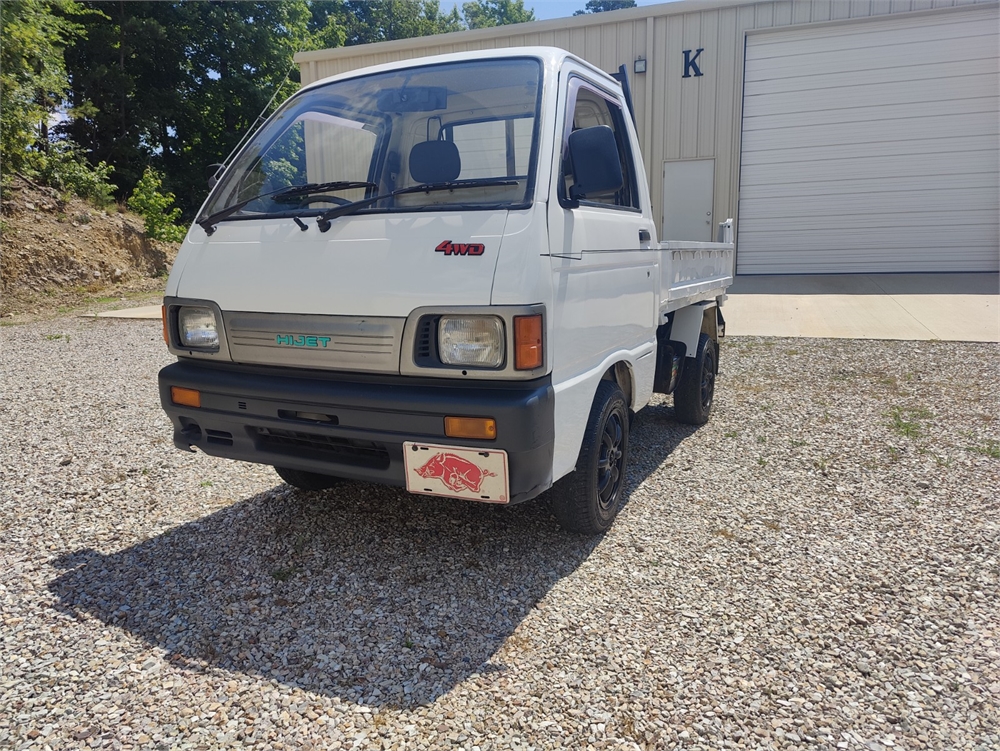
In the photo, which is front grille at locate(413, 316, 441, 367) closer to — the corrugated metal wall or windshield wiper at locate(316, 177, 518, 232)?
windshield wiper at locate(316, 177, 518, 232)

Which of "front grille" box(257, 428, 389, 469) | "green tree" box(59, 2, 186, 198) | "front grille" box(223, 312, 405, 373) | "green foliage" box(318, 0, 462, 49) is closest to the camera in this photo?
"front grille" box(223, 312, 405, 373)

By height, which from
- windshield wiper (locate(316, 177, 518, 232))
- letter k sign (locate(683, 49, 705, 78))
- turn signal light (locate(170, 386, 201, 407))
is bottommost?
turn signal light (locate(170, 386, 201, 407))

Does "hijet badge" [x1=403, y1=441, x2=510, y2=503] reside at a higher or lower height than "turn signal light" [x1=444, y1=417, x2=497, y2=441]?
lower

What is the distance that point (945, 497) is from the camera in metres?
3.92

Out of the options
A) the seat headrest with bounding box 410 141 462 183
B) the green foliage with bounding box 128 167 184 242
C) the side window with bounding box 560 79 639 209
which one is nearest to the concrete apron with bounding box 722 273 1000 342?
the side window with bounding box 560 79 639 209

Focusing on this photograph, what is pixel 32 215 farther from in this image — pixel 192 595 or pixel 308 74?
pixel 192 595

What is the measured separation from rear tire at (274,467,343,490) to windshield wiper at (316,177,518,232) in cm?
152

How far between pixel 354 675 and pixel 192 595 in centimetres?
96

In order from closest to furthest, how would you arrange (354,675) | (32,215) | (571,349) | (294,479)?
(354,675)
(571,349)
(294,479)
(32,215)

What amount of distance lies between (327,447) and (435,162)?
136 cm

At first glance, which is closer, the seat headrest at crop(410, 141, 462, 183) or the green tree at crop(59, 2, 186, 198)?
the seat headrest at crop(410, 141, 462, 183)

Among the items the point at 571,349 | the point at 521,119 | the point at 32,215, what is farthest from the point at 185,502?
the point at 32,215

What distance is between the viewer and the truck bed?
4254 millimetres

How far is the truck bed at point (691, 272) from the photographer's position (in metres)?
4.25
